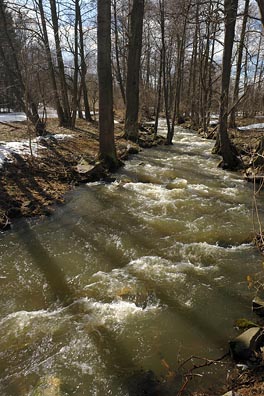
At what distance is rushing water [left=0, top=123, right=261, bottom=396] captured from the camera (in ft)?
11.3

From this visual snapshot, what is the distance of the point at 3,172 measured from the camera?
8789mm

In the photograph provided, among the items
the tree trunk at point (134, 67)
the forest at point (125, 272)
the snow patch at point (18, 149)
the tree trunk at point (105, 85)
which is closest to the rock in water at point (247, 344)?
the forest at point (125, 272)

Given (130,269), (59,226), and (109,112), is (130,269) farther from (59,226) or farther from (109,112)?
(109,112)

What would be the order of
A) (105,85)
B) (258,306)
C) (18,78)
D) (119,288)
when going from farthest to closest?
(18,78) → (105,85) → (119,288) → (258,306)

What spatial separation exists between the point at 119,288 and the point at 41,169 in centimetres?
616

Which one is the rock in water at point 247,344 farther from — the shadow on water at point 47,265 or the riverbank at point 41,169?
the riverbank at point 41,169

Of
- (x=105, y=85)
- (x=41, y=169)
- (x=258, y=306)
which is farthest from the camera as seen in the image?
(x=105, y=85)

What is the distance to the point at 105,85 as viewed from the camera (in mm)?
10430

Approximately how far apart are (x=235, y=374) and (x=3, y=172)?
25.5 ft

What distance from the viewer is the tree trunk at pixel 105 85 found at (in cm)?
956

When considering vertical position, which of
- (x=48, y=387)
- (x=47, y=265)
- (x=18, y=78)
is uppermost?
(x=18, y=78)

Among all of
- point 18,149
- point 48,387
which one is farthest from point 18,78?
point 48,387

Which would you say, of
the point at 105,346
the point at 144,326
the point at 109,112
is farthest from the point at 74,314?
the point at 109,112

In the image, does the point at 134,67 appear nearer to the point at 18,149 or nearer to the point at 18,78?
the point at 18,78
